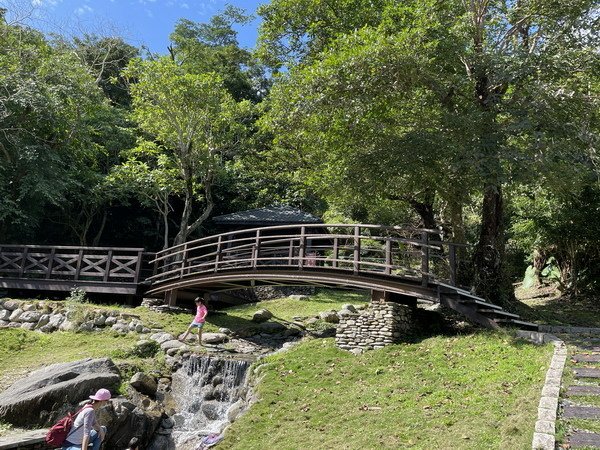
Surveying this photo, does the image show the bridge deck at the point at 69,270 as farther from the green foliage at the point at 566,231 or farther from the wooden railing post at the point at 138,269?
the green foliage at the point at 566,231

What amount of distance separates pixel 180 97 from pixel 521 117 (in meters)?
14.1

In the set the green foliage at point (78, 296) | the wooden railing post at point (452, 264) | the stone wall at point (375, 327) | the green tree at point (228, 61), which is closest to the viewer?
the wooden railing post at point (452, 264)

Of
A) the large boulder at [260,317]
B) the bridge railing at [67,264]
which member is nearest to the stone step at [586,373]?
the large boulder at [260,317]

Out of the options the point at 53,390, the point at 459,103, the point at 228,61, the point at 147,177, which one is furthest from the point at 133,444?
the point at 228,61

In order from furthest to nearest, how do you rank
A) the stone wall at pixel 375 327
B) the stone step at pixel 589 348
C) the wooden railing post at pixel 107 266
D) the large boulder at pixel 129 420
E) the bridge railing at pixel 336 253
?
the wooden railing post at pixel 107 266 → the stone wall at pixel 375 327 → the bridge railing at pixel 336 253 → the stone step at pixel 589 348 → the large boulder at pixel 129 420

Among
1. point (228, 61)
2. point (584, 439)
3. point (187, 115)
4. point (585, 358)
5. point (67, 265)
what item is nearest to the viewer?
point (584, 439)

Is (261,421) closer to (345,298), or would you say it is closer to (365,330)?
(365,330)

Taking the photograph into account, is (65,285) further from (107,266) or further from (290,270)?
(290,270)

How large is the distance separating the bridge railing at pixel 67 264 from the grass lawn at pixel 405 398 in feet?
30.4

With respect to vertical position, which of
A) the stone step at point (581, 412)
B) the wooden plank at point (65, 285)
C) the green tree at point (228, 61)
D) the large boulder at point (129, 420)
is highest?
the green tree at point (228, 61)

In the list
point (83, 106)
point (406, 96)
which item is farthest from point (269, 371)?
point (83, 106)

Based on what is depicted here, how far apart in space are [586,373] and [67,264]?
58.5 feet

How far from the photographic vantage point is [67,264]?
756 inches

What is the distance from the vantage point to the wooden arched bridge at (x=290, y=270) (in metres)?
11.9
